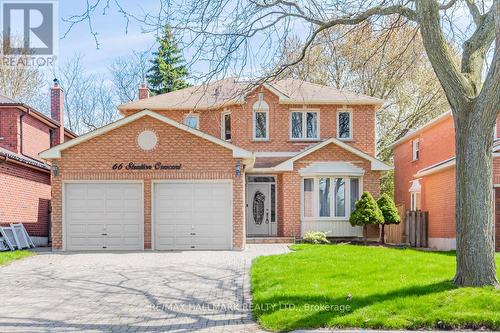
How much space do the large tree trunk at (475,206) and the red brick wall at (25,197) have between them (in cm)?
1518

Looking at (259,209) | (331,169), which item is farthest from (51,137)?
(331,169)

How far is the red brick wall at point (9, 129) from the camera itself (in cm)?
2116

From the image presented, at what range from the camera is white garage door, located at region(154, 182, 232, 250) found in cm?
1688

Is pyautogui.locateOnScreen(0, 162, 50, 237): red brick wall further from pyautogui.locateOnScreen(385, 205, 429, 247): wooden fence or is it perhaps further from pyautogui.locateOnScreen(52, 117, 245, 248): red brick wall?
pyautogui.locateOnScreen(385, 205, 429, 247): wooden fence

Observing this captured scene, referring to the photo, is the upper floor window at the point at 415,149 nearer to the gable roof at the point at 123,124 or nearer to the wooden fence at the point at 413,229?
the wooden fence at the point at 413,229

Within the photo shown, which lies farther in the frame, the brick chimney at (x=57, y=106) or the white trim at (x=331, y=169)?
the brick chimney at (x=57, y=106)

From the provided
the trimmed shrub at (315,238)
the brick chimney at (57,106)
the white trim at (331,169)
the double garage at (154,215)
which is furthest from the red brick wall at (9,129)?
the trimmed shrub at (315,238)

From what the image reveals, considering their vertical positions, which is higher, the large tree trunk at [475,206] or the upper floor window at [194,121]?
the upper floor window at [194,121]

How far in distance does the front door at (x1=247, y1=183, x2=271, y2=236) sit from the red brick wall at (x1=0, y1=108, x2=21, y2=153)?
10.0 meters

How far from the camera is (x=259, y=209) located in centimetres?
2189

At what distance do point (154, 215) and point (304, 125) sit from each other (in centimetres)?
883

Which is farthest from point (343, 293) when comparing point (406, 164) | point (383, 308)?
point (406, 164)

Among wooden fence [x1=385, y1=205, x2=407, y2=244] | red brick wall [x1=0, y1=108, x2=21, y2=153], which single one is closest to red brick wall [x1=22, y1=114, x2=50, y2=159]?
red brick wall [x1=0, y1=108, x2=21, y2=153]

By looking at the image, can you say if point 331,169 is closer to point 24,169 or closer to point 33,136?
point 24,169
